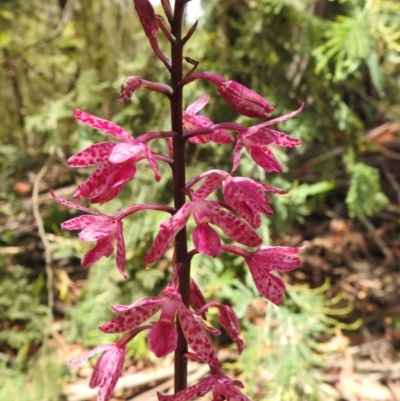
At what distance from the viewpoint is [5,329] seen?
2.35m

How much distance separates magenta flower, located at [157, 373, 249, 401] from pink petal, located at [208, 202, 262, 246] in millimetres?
270

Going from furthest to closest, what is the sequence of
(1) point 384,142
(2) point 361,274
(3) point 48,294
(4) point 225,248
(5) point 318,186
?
(1) point 384,142 < (2) point 361,274 < (3) point 48,294 < (5) point 318,186 < (4) point 225,248

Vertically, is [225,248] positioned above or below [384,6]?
below

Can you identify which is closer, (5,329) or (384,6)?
(384,6)

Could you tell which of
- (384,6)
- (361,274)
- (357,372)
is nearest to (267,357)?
(357,372)

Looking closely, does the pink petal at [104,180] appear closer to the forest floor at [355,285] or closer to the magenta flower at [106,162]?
the magenta flower at [106,162]

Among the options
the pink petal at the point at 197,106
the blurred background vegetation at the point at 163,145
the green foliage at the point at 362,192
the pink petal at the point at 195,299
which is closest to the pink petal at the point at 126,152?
the pink petal at the point at 197,106

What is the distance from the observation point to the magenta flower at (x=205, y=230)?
2.41 feet

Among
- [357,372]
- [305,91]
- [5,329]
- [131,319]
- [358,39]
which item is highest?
[358,39]

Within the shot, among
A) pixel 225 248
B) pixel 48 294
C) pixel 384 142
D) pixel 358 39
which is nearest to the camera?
pixel 225 248

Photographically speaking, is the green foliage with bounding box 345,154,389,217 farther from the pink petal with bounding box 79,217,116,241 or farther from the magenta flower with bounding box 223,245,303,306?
the pink petal with bounding box 79,217,116,241

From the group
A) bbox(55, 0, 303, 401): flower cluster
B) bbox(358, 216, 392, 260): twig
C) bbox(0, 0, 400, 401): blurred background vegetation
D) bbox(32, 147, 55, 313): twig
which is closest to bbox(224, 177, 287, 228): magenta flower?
bbox(55, 0, 303, 401): flower cluster

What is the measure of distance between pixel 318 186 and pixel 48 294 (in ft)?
4.96

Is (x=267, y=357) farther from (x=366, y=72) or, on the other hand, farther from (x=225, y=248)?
(x=366, y=72)
